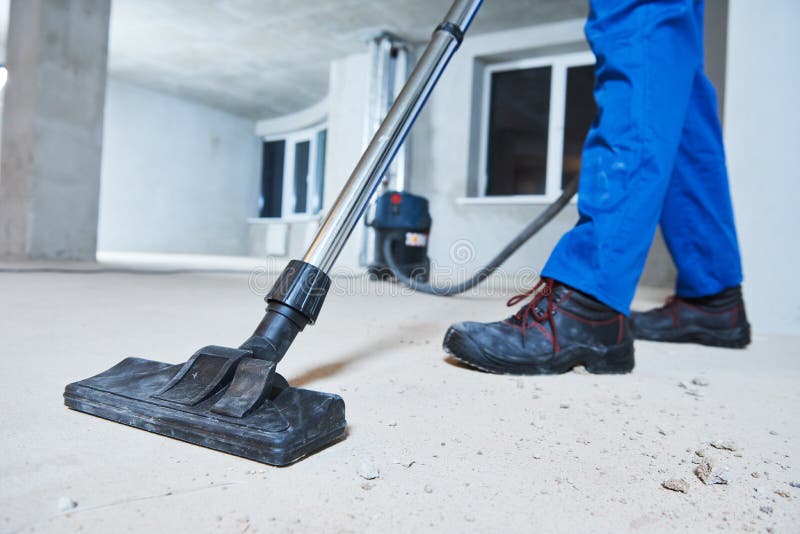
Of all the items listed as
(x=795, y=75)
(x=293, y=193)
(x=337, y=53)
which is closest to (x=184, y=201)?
(x=293, y=193)

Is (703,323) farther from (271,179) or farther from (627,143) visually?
(271,179)

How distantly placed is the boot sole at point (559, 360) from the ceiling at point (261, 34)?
364 centimetres

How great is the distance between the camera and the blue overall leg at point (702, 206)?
45.9 inches

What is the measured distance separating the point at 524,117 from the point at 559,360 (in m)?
4.17

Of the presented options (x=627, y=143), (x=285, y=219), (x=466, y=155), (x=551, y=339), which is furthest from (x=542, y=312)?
(x=285, y=219)

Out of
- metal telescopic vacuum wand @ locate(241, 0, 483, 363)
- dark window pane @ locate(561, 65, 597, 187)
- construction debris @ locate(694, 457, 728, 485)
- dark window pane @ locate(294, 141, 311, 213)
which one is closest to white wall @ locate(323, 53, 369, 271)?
dark window pane @ locate(561, 65, 597, 187)

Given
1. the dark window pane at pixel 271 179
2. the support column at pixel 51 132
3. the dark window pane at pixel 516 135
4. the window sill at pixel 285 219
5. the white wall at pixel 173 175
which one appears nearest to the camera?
the support column at pixel 51 132

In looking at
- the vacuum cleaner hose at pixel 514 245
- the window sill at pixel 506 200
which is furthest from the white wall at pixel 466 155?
the vacuum cleaner hose at pixel 514 245

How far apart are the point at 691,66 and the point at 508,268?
3.42m

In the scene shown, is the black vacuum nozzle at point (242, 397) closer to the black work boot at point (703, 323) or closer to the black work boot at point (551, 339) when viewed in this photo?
the black work boot at point (551, 339)

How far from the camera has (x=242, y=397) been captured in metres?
0.47

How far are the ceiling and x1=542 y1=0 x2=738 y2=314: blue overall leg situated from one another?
134 inches

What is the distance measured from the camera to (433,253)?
4.64 meters

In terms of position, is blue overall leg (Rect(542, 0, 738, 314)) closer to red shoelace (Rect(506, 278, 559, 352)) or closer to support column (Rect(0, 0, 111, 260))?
red shoelace (Rect(506, 278, 559, 352))
